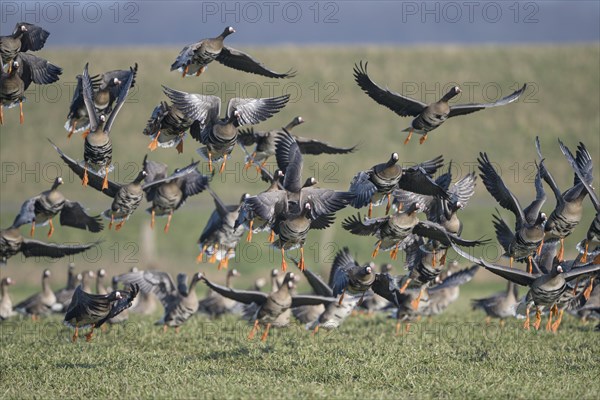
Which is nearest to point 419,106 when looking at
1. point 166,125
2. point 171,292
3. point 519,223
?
point 519,223

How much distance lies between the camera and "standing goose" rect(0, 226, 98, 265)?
14.4m

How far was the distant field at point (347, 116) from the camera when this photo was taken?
49.3m

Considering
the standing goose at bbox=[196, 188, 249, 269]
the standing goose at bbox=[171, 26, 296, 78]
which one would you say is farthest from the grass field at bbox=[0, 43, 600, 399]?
the standing goose at bbox=[171, 26, 296, 78]

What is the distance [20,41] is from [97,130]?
1839 mm

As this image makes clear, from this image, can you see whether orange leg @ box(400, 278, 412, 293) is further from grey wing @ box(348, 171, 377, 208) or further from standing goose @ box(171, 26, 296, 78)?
standing goose @ box(171, 26, 296, 78)

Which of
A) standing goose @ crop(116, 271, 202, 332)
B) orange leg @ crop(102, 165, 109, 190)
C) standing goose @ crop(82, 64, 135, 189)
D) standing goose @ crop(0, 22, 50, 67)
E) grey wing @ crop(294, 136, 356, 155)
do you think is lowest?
standing goose @ crop(116, 271, 202, 332)

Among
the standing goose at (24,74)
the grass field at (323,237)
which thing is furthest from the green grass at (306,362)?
the standing goose at (24,74)

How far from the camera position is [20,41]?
45.5 ft

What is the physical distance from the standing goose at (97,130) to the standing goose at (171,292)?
3.12 meters

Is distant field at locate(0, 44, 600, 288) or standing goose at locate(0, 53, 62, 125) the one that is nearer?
standing goose at locate(0, 53, 62, 125)

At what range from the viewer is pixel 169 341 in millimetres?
15312

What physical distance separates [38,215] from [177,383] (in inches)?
206

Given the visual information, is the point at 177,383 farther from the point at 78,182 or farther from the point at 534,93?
the point at 534,93

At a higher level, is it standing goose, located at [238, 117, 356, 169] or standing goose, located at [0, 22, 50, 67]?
standing goose, located at [0, 22, 50, 67]
